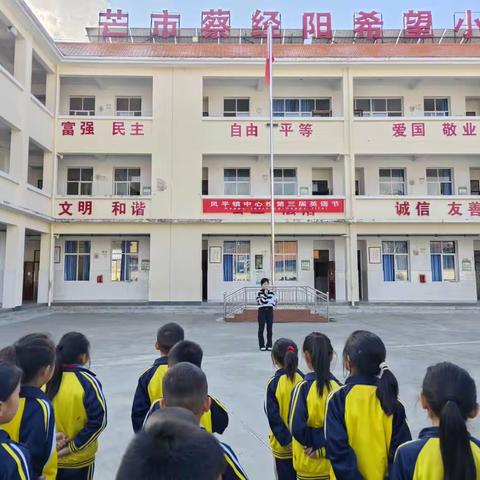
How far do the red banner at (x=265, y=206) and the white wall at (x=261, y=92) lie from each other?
3.83 metres

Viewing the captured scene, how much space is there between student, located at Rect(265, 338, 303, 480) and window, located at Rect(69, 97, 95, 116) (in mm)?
16618

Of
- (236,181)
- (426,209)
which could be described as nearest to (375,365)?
(426,209)

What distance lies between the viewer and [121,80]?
1652cm

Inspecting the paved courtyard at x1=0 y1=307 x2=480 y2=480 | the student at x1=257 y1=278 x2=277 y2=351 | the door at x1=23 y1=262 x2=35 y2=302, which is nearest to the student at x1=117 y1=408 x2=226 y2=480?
the paved courtyard at x1=0 y1=307 x2=480 y2=480

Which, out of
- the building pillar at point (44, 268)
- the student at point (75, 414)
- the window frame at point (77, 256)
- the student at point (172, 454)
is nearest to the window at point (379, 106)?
the window frame at point (77, 256)

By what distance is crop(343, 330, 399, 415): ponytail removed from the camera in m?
1.79

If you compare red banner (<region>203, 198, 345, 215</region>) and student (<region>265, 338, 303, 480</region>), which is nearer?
student (<region>265, 338, 303, 480</region>)

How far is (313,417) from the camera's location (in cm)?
213

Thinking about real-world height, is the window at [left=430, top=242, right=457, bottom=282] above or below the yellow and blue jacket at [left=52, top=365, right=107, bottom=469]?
above

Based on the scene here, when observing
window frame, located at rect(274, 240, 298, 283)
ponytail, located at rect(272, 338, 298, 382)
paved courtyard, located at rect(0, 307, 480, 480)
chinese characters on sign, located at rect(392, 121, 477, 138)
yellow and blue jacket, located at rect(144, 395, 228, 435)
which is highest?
chinese characters on sign, located at rect(392, 121, 477, 138)

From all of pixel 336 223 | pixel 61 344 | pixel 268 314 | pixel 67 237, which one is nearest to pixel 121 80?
pixel 67 237

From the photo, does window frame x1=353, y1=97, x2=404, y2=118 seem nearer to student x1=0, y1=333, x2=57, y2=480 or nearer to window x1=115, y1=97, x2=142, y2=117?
window x1=115, y1=97, x2=142, y2=117

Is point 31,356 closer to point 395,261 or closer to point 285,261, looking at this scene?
point 285,261

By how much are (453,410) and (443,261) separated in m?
17.0
